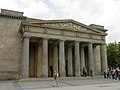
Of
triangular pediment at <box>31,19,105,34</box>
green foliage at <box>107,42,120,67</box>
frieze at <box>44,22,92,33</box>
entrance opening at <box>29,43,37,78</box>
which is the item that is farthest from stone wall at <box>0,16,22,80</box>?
green foliage at <box>107,42,120,67</box>

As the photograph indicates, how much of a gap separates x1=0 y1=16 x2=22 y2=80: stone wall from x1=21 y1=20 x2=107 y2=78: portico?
99.5 inches

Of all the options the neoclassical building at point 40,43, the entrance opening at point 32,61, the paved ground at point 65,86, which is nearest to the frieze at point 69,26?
the neoclassical building at point 40,43

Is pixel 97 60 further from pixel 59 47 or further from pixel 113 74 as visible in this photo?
pixel 59 47

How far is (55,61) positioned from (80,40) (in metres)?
6.18

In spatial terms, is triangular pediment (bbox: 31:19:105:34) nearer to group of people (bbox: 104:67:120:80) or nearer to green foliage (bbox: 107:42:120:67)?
group of people (bbox: 104:67:120:80)

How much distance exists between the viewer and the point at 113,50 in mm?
54344

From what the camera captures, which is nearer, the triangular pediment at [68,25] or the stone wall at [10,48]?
the triangular pediment at [68,25]

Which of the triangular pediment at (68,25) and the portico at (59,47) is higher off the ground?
the triangular pediment at (68,25)

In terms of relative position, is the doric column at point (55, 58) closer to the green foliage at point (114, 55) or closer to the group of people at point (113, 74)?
the group of people at point (113, 74)

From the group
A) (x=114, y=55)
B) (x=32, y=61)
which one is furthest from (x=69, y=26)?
(x=114, y=55)

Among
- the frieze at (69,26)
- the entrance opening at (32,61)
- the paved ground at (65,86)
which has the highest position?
the frieze at (69,26)

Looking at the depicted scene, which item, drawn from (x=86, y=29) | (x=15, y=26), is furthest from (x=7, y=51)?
(x=86, y=29)

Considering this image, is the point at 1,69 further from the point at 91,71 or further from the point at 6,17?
the point at 91,71

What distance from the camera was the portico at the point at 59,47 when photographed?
28.2m
